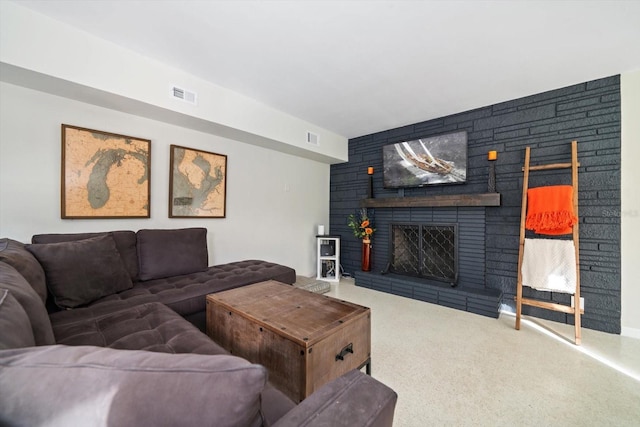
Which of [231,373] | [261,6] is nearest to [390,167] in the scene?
[261,6]

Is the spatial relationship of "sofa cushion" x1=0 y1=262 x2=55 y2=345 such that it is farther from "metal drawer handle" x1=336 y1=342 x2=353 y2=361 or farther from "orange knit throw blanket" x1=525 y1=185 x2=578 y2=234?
"orange knit throw blanket" x1=525 y1=185 x2=578 y2=234

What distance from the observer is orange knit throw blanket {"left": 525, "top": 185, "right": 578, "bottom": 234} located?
2.34 meters

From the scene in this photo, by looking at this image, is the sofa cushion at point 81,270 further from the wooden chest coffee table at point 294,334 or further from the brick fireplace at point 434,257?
the brick fireplace at point 434,257

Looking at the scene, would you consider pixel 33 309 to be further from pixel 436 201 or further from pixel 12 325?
pixel 436 201

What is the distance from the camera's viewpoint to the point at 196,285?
6.96 ft

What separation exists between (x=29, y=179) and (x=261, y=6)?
2163 millimetres

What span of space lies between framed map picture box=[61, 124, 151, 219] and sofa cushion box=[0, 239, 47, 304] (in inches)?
30.2

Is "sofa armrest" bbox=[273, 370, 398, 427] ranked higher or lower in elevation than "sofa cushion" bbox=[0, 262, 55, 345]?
lower

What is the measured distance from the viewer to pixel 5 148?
6.25ft

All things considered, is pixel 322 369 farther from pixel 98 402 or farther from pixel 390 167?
pixel 390 167

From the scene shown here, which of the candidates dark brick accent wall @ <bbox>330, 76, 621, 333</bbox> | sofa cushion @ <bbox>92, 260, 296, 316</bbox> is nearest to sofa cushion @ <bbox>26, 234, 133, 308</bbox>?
sofa cushion @ <bbox>92, 260, 296, 316</bbox>

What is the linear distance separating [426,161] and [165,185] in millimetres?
3096

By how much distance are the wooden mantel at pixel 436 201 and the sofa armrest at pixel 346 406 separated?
2.78 meters

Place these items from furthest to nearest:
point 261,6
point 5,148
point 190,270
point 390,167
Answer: point 390,167 < point 190,270 < point 5,148 < point 261,6
